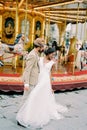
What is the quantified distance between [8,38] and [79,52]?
2547 mm

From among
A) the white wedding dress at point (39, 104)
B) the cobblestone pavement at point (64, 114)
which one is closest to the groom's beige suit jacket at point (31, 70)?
the white wedding dress at point (39, 104)

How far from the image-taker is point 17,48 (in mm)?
9617

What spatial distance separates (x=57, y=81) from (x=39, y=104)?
139 inches

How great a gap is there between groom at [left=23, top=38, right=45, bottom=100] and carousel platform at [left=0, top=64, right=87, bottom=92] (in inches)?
119

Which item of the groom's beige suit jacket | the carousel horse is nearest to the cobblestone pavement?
the groom's beige suit jacket

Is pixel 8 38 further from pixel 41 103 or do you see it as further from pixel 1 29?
→ pixel 41 103

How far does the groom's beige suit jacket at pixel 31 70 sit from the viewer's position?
18.0 ft

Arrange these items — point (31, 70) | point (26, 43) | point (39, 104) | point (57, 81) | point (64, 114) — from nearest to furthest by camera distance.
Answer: point (31, 70)
point (39, 104)
point (64, 114)
point (57, 81)
point (26, 43)

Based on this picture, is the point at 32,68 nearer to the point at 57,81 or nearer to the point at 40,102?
the point at 40,102

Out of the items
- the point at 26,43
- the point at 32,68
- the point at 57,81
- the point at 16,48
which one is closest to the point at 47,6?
the point at 26,43

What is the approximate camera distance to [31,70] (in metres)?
5.54

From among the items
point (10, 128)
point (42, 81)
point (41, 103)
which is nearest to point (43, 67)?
point (42, 81)

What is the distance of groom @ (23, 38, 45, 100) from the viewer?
5.48m

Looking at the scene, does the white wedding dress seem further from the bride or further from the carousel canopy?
the carousel canopy
